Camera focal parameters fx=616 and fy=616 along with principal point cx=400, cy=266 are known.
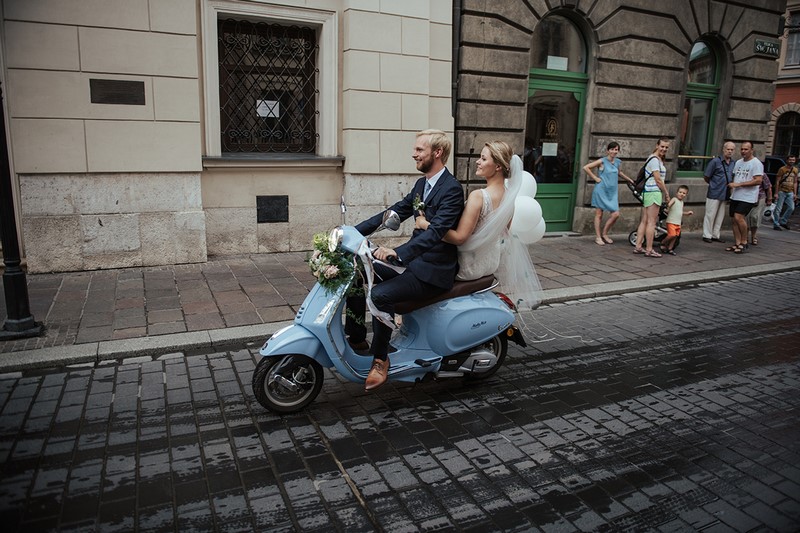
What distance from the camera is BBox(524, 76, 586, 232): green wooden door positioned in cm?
1170

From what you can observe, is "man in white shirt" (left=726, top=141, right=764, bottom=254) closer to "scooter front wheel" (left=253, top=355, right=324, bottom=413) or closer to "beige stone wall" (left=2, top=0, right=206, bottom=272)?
"beige stone wall" (left=2, top=0, right=206, bottom=272)

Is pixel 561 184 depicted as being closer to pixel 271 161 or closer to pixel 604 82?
pixel 604 82

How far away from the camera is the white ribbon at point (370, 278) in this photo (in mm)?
4062

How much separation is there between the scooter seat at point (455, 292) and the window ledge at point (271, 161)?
519cm

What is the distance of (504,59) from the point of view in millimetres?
10688

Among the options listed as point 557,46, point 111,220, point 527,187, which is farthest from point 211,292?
point 557,46

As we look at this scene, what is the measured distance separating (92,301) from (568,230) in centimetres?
891

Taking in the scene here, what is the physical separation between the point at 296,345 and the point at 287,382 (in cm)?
26

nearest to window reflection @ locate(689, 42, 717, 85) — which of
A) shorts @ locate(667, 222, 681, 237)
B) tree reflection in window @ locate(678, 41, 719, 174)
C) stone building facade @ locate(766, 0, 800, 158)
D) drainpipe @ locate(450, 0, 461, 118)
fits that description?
tree reflection in window @ locate(678, 41, 719, 174)

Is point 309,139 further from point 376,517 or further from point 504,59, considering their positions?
point 376,517

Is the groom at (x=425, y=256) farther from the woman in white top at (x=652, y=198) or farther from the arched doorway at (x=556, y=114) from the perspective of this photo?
the arched doorway at (x=556, y=114)

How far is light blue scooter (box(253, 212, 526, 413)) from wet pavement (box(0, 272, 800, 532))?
20cm

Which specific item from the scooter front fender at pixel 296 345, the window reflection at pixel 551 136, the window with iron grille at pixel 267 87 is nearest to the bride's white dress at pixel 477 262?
the scooter front fender at pixel 296 345

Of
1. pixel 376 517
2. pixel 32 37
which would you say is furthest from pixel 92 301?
pixel 376 517
